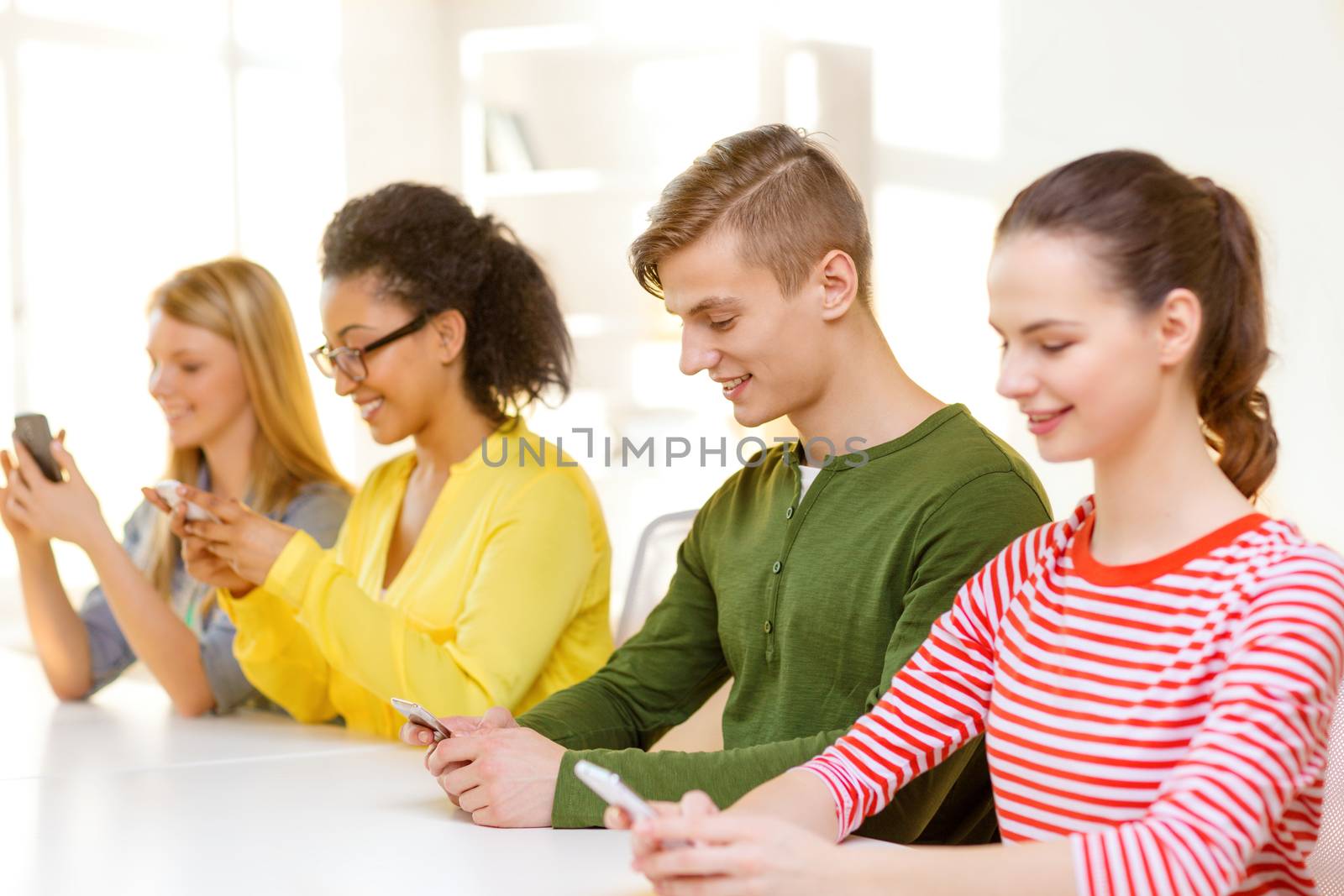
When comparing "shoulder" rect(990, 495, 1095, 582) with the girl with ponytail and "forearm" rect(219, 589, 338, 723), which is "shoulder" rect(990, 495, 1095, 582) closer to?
the girl with ponytail

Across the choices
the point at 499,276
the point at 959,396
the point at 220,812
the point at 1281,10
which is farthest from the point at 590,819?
the point at 959,396

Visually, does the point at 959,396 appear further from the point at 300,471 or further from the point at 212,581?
the point at 212,581

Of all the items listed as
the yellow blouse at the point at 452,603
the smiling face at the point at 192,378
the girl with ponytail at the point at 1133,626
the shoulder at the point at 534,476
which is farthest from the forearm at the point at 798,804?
the smiling face at the point at 192,378

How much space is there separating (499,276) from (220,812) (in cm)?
87

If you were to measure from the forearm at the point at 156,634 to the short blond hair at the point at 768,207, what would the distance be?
3.20 ft

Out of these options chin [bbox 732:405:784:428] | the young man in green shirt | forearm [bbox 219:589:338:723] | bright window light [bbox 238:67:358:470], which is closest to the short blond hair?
the young man in green shirt

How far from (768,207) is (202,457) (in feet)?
4.42

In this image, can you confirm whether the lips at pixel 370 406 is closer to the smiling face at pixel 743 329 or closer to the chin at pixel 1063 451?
the smiling face at pixel 743 329

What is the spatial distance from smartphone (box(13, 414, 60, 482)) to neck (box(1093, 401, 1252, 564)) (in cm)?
163

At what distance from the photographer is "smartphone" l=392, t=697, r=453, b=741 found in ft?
4.19

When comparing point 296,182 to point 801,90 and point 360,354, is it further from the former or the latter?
point 360,354

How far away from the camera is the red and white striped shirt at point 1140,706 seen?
2.68 ft

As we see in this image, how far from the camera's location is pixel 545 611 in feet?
5.62

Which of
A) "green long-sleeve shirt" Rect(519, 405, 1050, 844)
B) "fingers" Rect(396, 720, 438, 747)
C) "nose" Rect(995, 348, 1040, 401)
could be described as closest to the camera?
"nose" Rect(995, 348, 1040, 401)
